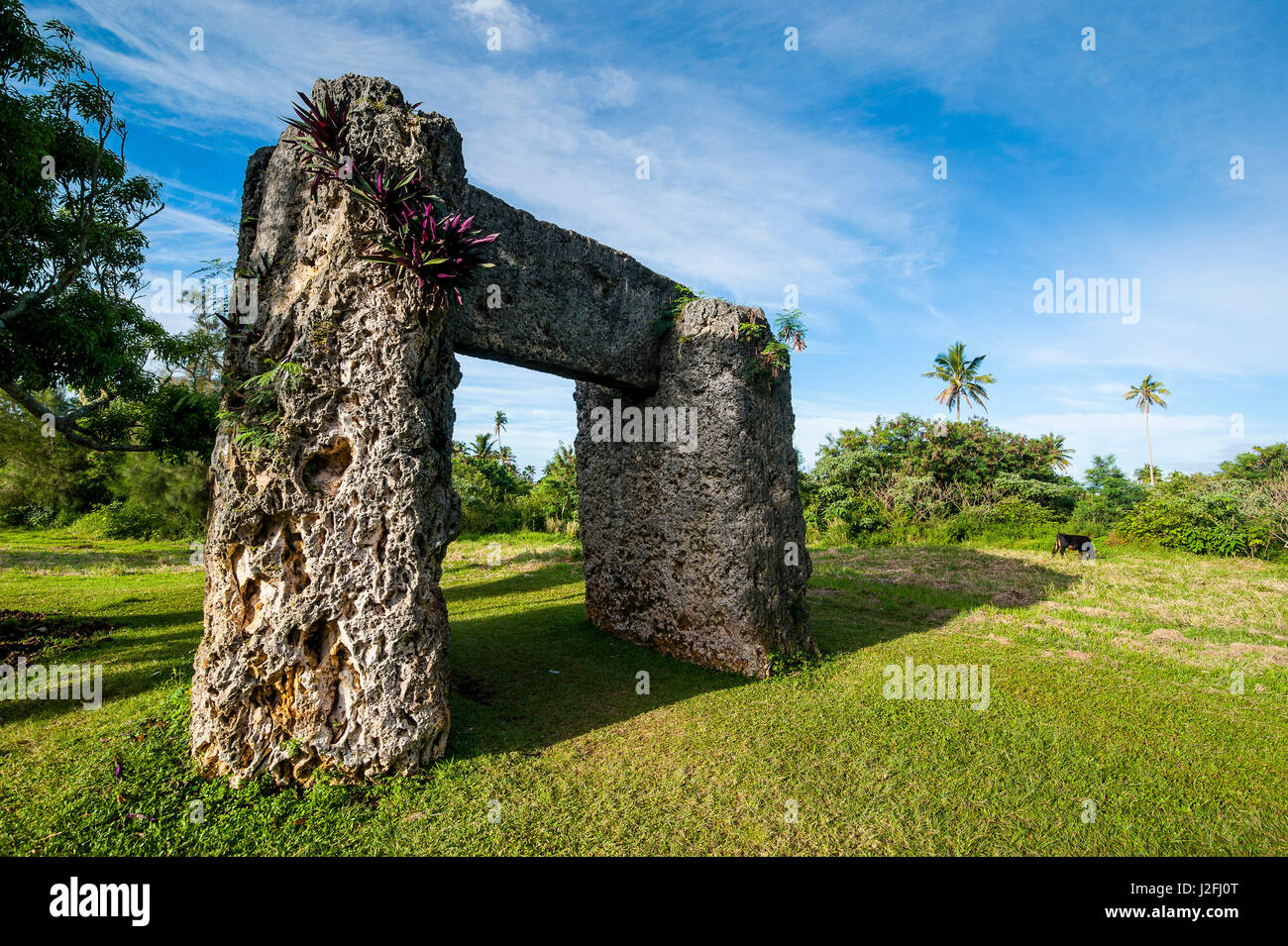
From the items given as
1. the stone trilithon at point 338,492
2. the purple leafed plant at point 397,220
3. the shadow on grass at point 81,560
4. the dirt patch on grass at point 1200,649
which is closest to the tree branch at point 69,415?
the stone trilithon at point 338,492

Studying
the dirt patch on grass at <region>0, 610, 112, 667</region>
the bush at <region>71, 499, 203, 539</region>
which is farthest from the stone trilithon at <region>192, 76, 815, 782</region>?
the bush at <region>71, 499, 203, 539</region>

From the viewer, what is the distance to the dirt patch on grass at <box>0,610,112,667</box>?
7.70 metres

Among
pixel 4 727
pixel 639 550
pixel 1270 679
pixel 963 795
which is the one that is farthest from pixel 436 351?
pixel 1270 679

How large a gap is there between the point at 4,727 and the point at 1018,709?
985 centimetres

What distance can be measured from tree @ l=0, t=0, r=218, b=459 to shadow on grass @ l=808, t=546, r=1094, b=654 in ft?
35.9

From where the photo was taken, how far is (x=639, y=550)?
28.3 ft

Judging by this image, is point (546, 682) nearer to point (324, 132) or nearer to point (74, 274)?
point (324, 132)

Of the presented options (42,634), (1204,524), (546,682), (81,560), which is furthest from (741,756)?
(81,560)

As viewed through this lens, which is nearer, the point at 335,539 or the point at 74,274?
the point at 335,539

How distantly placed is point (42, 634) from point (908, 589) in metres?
14.8

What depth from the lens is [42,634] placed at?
8523 millimetres

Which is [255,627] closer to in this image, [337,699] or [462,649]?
[337,699]

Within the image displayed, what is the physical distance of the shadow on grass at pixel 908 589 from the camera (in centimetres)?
1030

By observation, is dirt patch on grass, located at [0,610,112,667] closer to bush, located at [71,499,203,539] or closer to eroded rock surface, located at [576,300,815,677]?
eroded rock surface, located at [576,300,815,677]
